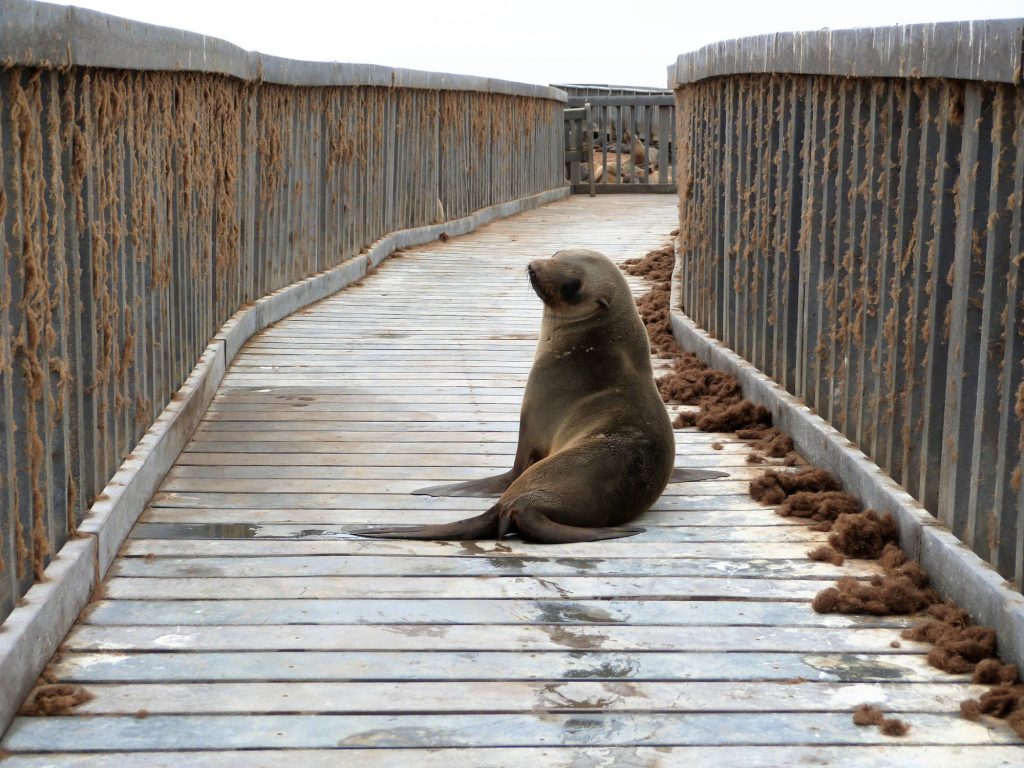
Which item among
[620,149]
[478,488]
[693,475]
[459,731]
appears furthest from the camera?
[620,149]

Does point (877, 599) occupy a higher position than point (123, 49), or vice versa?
point (123, 49)

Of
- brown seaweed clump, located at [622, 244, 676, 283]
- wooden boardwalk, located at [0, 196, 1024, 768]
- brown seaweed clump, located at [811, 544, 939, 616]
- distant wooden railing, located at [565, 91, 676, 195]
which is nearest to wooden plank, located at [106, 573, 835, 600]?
wooden boardwalk, located at [0, 196, 1024, 768]

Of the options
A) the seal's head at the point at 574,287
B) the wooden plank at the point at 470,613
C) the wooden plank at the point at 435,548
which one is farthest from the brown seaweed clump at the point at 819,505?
the seal's head at the point at 574,287

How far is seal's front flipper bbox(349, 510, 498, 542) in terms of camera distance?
4762mm

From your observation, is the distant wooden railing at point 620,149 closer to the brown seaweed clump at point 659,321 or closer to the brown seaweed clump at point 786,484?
the brown seaweed clump at point 659,321

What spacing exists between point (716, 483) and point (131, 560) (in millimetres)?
2343

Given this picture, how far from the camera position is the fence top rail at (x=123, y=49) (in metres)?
3.63

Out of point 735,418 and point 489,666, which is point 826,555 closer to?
point 489,666

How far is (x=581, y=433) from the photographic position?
520 cm

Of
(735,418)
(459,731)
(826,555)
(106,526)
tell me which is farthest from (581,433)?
(459,731)

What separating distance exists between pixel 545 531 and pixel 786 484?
116 cm

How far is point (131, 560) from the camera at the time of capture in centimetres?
452

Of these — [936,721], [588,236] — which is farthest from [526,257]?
[936,721]

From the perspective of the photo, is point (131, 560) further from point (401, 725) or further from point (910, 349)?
point (910, 349)
